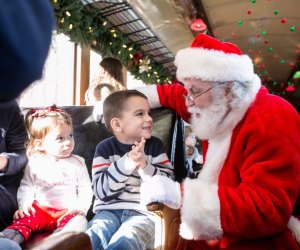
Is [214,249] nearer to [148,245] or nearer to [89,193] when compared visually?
[148,245]

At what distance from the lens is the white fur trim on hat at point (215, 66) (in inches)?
64.5

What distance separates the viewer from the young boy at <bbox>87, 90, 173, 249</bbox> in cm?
174

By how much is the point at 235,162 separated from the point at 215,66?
1.33ft

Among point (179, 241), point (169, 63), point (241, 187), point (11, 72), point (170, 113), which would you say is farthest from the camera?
point (169, 63)

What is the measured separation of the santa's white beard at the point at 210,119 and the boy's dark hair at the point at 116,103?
379 mm

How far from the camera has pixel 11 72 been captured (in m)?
0.58

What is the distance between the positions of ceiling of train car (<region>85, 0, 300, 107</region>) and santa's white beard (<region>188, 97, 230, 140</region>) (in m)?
3.61

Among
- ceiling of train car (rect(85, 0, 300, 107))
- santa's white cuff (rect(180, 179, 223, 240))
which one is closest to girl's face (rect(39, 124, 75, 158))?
santa's white cuff (rect(180, 179, 223, 240))

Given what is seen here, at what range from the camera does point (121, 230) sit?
5.70ft

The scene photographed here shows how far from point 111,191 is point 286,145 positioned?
81 centimetres

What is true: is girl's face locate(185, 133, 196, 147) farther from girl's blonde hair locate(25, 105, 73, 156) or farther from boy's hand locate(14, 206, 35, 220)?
boy's hand locate(14, 206, 35, 220)

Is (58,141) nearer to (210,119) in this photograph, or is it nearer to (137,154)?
(137,154)

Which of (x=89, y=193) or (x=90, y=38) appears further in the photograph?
(x=90, y=38)

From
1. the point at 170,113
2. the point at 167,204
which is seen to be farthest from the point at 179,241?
the point at 170,113
